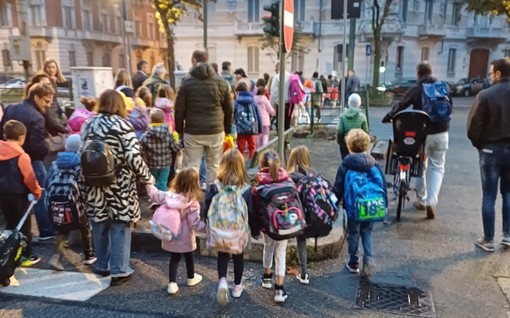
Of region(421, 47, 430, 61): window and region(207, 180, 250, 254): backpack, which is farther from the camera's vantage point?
region(421, 47, 430, 61): window

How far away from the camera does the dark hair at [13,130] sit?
4492 mm

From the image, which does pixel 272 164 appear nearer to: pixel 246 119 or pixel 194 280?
pixel 194 280

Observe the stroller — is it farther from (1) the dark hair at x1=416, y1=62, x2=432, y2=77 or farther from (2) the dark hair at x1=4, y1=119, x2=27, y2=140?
(1) the dark hair at x1=416, y1=62, x2=432, y2=77

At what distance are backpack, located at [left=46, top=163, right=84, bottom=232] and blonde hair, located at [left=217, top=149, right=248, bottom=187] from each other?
1.48m

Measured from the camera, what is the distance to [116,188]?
13.6ft

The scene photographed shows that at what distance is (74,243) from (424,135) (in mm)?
4488

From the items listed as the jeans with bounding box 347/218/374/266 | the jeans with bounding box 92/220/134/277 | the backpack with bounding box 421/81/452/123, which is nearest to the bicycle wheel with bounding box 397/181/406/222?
the backpack with bounding box 421/81/452/123

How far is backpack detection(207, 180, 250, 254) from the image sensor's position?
3785 mm

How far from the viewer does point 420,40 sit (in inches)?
1558

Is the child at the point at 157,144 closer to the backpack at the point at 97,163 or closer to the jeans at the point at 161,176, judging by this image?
the jeans at the point at 161,176

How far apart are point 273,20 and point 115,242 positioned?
3581mm

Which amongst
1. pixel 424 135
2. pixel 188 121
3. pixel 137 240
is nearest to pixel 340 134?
pixel 424 135

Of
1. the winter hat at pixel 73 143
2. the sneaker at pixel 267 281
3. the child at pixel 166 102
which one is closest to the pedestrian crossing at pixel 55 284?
the winter hat at pixel 73 143

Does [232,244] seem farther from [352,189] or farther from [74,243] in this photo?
[74,243]
